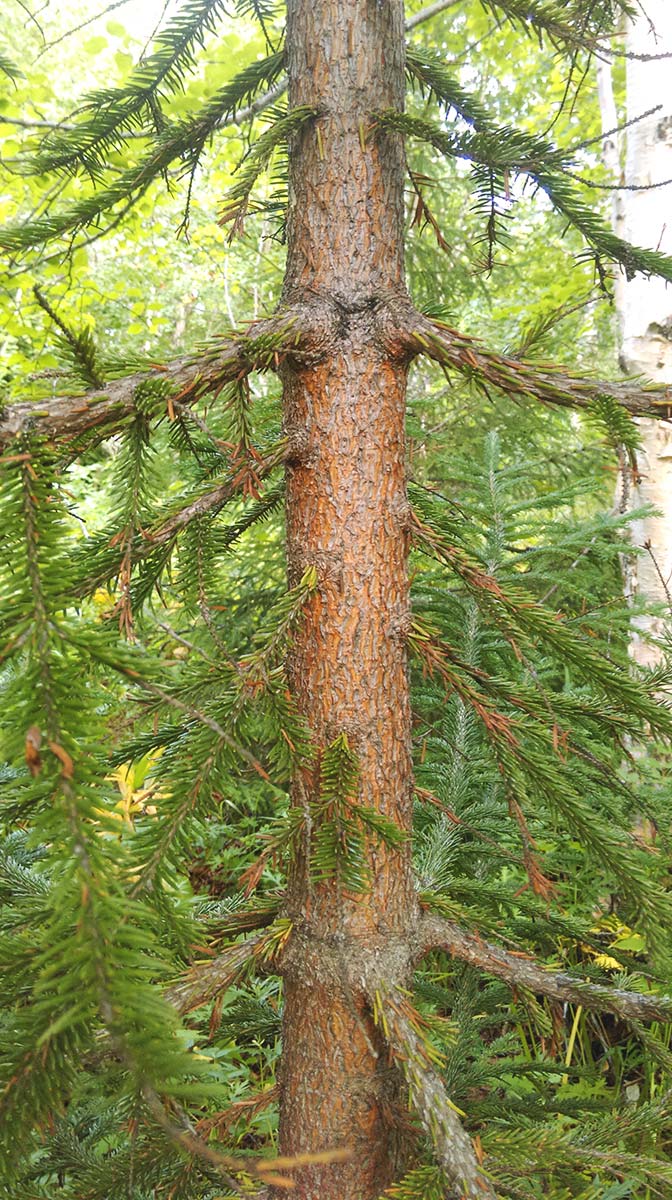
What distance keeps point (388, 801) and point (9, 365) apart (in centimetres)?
662

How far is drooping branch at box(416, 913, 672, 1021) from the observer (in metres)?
1.20

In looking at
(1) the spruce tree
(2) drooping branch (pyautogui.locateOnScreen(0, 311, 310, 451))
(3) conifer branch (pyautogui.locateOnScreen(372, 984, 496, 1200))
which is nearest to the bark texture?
(1) the spruce tree

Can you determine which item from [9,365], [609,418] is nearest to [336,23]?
[609,418]

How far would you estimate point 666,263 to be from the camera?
128 centimetres

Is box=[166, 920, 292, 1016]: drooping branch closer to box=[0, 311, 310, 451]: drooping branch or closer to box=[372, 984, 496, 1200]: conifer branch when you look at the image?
box=[372, 984, 496, 1200]: conifer branch

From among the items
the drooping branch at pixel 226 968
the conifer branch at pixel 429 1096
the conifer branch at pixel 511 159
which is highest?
the conifer branch at pixel 511 159

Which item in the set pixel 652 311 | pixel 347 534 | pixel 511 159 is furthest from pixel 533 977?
pixel 652 311

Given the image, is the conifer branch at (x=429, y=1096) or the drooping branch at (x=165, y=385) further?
the conifer branch at (x=429, y=1096)

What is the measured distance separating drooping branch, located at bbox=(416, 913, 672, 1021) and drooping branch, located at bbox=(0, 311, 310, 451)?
3.27 ft

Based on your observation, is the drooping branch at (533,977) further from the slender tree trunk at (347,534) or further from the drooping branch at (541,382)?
the drooping branch at (541,382)

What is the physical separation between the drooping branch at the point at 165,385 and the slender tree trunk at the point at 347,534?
0.11m

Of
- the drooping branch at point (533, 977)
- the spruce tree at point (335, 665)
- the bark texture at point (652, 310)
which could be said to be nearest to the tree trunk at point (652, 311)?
the bark texture at point (652, 310)

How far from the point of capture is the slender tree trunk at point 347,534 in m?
1.24

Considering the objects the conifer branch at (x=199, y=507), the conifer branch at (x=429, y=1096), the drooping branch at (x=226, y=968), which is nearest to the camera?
the conifer branch at (x=429, y=1096)
